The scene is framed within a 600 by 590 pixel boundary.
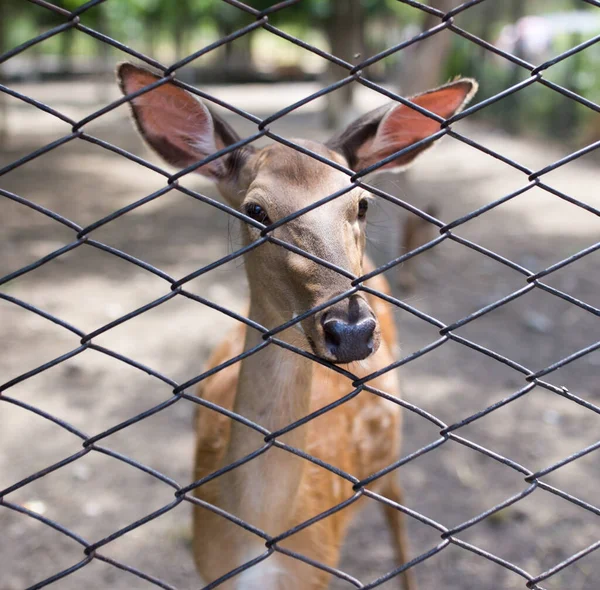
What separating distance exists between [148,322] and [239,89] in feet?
82.1

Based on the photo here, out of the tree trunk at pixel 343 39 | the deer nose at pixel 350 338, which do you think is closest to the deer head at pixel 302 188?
the deer nose at pixel 350 338

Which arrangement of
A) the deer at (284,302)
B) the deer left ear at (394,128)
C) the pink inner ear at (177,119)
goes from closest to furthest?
the deer at (284,302) → the pink inner ear at (177,119) → the deer left ear at (394,128)

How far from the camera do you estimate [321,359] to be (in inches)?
60.3

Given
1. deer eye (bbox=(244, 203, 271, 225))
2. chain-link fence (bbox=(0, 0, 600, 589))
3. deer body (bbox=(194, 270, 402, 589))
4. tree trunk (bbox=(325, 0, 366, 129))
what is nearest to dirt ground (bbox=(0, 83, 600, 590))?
chain-link fence (bbox=(0, 0, 600, 589))

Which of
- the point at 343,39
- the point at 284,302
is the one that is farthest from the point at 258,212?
the point at 343,39

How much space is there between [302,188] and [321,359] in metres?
0.55

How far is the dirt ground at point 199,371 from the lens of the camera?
11.0ft

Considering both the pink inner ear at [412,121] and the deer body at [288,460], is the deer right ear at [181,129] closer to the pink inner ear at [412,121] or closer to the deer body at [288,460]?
the pink inner ear at [412,121]

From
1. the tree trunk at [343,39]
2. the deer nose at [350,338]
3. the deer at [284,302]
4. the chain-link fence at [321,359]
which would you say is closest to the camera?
the chain-link fence at [321,359]

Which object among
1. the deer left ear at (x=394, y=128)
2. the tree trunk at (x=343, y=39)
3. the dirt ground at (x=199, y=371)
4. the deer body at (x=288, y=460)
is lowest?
the tree trunk at (x=343, y=39)

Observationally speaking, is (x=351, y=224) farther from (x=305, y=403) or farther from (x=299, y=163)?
(x=305, y=403)

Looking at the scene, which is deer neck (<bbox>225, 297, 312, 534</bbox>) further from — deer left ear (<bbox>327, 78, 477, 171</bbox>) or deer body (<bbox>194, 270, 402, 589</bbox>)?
deer left ear (<bbox>327, 78, 477, 171</bbox>)

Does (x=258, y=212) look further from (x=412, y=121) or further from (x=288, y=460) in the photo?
(x=288, y=460)

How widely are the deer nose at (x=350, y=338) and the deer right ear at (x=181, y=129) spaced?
71cm
